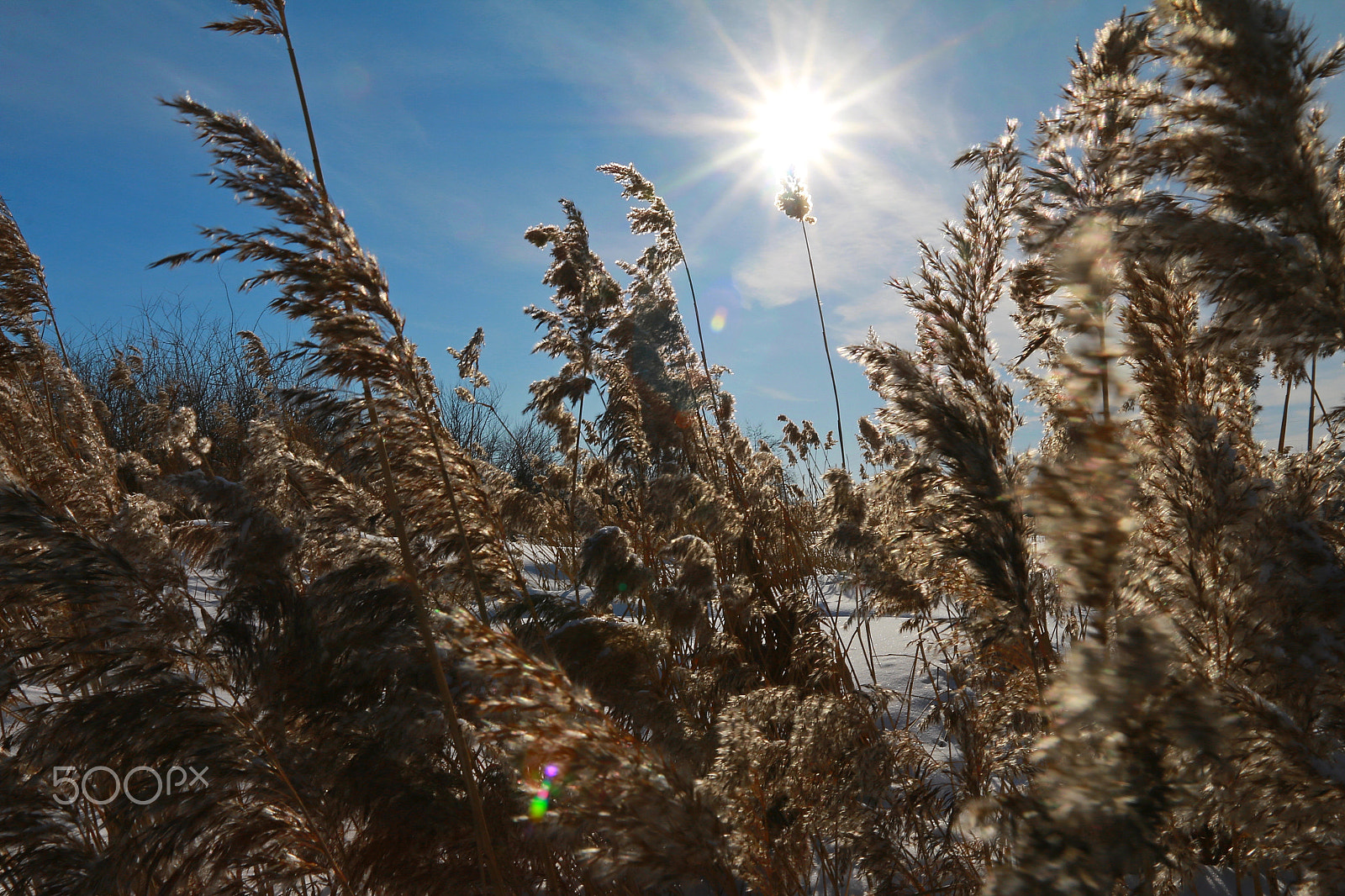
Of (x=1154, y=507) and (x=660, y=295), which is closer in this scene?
(x=1154, y=507)

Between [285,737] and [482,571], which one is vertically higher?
[482,571]

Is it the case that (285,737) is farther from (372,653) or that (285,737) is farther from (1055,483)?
(1055,483)

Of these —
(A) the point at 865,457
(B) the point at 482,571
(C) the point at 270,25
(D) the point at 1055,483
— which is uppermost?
(A) the point at 865,457

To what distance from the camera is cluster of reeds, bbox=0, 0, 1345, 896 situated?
834 millimetres

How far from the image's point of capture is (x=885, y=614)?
2.83 metres

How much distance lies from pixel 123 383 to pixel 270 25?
289 inches

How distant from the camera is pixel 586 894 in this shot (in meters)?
2.11

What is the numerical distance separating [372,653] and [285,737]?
1.59 ft

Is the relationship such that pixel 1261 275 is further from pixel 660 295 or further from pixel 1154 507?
pixel 660 295

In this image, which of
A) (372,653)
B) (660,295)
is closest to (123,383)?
(660,295)

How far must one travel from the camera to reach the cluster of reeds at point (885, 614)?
834 mm

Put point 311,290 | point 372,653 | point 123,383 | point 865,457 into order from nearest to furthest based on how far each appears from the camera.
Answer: point 311,290 < point 372,653 < point 123,383 < point 865,457

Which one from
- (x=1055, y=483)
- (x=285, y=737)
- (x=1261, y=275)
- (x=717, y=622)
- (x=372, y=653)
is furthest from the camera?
(x=717, y=622)

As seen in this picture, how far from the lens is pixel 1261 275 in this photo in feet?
4.50
